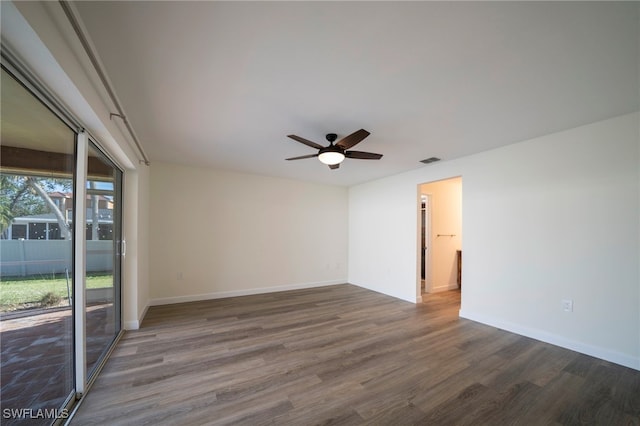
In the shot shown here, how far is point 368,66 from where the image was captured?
67.8 inches

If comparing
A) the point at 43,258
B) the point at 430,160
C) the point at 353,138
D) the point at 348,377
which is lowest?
the point at 348,377

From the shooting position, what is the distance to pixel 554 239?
113 inches

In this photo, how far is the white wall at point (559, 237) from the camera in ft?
7.90

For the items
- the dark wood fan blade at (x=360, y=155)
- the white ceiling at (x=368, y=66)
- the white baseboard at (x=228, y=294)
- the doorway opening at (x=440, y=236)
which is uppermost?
Result: the white ceiling at (x=368, y=66)

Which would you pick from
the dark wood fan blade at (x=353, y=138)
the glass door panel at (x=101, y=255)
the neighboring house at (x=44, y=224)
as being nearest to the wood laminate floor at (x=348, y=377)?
the glass door panel at (x=101, y=255)

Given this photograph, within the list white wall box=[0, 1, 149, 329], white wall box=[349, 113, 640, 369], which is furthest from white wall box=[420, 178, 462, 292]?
white wall box=[0, 1, 149, 329]

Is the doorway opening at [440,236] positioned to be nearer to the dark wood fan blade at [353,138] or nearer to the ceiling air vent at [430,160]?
the ceiling air vent at [430,160]

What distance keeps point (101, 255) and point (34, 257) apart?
3.95ft

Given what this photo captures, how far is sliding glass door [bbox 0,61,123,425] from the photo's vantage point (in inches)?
46.9

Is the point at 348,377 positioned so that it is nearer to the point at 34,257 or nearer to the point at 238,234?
the point at 34,257

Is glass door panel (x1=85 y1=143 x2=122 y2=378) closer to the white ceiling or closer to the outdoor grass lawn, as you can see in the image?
the outdoor grass lawn

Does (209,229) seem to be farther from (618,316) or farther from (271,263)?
(618,316)

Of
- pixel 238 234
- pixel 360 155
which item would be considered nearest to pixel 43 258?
pixel 360 155

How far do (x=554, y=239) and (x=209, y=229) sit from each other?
5141 mm
